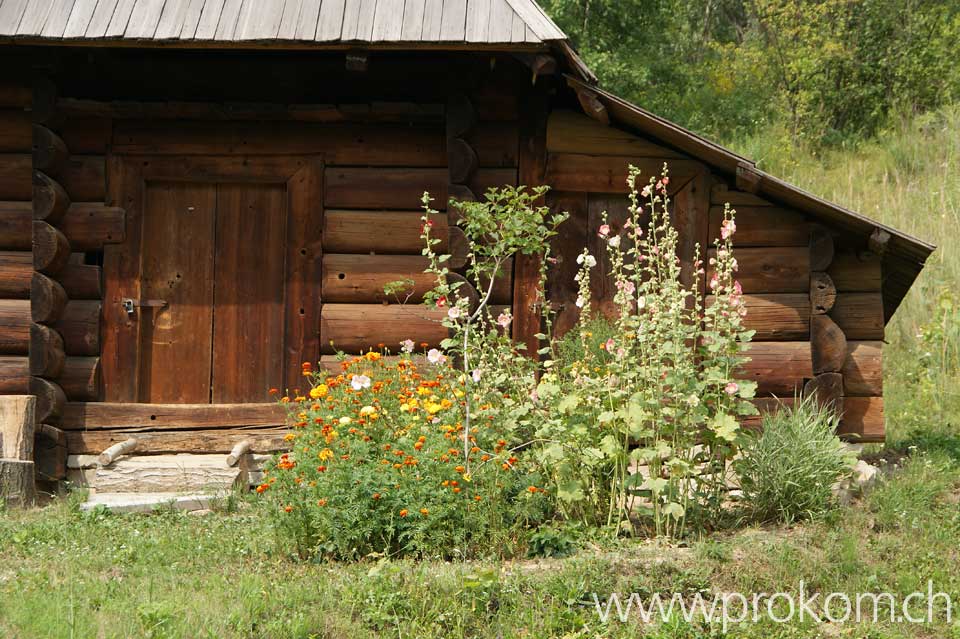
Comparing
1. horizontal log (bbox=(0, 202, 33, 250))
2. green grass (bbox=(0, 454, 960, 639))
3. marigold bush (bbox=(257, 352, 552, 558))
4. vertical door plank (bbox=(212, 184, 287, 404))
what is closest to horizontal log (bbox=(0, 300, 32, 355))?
horizontal log (bbox=(0, 202, 33, 250))

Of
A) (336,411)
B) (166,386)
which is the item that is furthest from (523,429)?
(166,386)

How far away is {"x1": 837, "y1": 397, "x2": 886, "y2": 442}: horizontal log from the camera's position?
7.52 metres

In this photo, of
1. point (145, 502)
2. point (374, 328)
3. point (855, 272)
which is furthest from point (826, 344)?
point (145, 502)

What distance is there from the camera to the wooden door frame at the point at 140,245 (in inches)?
304

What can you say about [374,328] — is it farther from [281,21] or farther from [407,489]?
[407,489]

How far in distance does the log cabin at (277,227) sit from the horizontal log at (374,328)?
2 centimetres

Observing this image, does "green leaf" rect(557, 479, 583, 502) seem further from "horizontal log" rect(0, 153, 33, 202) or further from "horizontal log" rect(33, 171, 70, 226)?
"horizontal log" rect(0, 153, 33, 202)

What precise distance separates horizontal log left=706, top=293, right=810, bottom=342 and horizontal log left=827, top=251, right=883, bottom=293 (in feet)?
1.02

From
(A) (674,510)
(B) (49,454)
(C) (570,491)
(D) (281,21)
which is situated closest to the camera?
(A) (674,510)

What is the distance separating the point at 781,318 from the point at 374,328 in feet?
10.1

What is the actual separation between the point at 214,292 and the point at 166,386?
818 millimetres

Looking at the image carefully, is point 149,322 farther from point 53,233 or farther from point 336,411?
point 336,411

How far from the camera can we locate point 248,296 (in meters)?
7.80

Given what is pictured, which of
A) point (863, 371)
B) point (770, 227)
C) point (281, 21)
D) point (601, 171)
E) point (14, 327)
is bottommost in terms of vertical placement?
point (863, 371)
